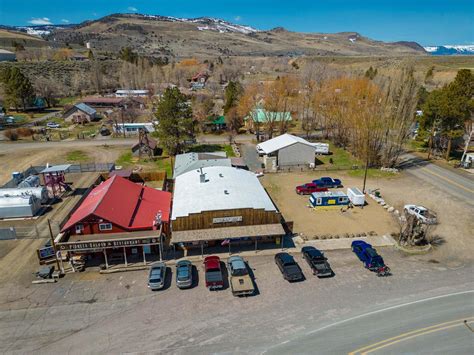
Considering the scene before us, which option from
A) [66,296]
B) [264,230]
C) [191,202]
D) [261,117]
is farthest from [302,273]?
[261,117]

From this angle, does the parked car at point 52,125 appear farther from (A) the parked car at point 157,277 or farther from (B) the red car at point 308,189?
(A) the parked car at point 157,277

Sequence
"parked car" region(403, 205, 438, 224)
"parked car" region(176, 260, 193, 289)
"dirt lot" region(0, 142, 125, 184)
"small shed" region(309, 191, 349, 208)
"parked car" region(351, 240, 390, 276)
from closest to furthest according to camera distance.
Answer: "parked car" region(176, 260, 193, 289) < "parked car" region(351, 240, 390, 276) < "parked car" region(403, 205, 438, 224) < "small shed" region(309, 191, 349, 208) < "dirt lot" region(0, 142, 125, 184)

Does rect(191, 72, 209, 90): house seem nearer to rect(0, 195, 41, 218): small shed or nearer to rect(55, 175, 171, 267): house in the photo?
rect(0, 195, 41, 218): small shed

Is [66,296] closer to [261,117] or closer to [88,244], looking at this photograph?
[88,244]

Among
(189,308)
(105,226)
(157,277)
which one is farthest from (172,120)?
(189,308)

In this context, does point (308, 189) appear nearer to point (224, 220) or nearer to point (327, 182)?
point (327, 182)

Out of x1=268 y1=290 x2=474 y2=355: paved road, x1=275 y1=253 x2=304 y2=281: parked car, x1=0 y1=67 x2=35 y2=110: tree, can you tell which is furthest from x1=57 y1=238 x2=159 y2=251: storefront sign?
x1=0 y1=67 x2=35 y2=110: tree
